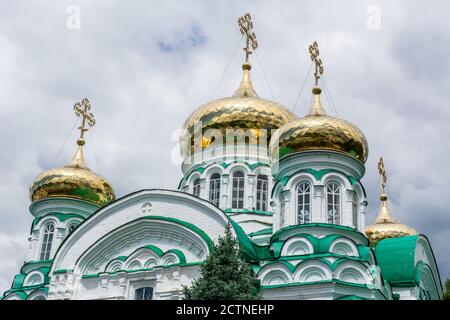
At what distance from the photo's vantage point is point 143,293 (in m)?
16.2

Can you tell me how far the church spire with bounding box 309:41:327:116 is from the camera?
1777 cm

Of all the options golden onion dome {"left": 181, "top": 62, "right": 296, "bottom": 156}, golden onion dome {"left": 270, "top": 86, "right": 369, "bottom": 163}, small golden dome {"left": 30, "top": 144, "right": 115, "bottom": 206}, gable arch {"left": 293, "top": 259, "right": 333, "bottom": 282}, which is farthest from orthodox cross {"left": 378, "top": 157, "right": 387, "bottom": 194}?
gable arch {"left": 293, "top": 259, "right": 333, "bottom": 282}

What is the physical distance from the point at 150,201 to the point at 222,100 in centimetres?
608

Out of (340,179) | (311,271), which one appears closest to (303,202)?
(340,179)

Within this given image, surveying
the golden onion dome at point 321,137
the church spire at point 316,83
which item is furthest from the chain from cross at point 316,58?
the golden onion dome at point 321,137

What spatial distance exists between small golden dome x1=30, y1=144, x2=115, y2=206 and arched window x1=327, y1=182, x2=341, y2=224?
26.2ft

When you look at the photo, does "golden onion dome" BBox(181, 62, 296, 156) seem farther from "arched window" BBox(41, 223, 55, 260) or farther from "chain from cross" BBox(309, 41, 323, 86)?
"arched window" BBox(41, 223, 55, 260)

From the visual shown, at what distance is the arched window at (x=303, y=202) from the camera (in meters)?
15.9

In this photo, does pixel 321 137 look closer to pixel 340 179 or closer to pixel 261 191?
pixel 340 179

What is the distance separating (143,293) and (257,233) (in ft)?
11.9
